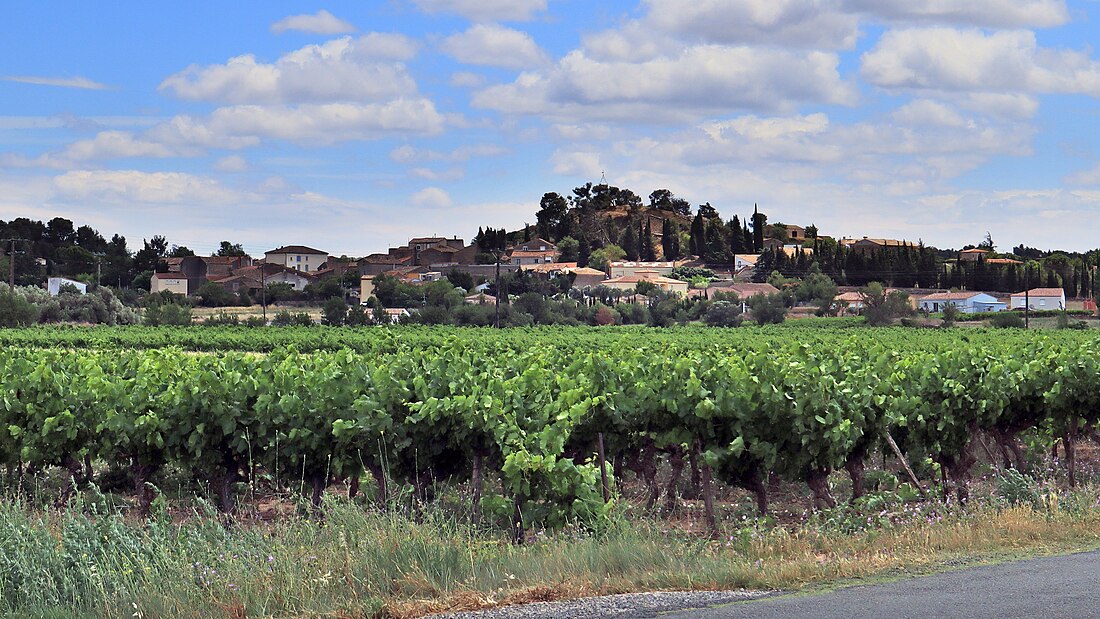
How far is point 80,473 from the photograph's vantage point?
12.6 metres

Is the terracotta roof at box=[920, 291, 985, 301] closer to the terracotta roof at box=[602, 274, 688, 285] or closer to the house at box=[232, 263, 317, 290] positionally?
the terracotta roof at box=[602, 274, 688, 285]

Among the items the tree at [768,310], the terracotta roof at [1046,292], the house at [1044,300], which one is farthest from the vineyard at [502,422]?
the terracotta roof at [1046,292]

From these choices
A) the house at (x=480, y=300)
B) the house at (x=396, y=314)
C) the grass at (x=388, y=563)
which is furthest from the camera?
the house at (x=480, y=300)

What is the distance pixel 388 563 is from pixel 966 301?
117734mm

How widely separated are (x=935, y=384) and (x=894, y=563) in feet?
16.2

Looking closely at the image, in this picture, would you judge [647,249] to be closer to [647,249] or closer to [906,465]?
[647,249]

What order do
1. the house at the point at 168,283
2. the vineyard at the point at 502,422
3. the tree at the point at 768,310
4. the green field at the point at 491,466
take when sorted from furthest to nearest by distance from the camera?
the house at the point at 168,283 < the tree at the point at 768,310 < the vineyard at the point at 502,422 < the green field at the point at 491,466

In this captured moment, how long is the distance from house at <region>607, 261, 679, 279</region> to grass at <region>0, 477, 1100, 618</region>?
142 meters

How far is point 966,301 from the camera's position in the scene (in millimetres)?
117062

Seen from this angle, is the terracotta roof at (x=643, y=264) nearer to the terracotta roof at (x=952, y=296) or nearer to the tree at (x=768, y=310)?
the terracotta roof at (x=952, y=296)

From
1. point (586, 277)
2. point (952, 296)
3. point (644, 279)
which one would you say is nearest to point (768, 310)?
point (952, 296)

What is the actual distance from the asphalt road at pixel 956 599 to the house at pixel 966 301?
112 metres

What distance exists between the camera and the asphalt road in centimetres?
688

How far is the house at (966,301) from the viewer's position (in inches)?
4569
